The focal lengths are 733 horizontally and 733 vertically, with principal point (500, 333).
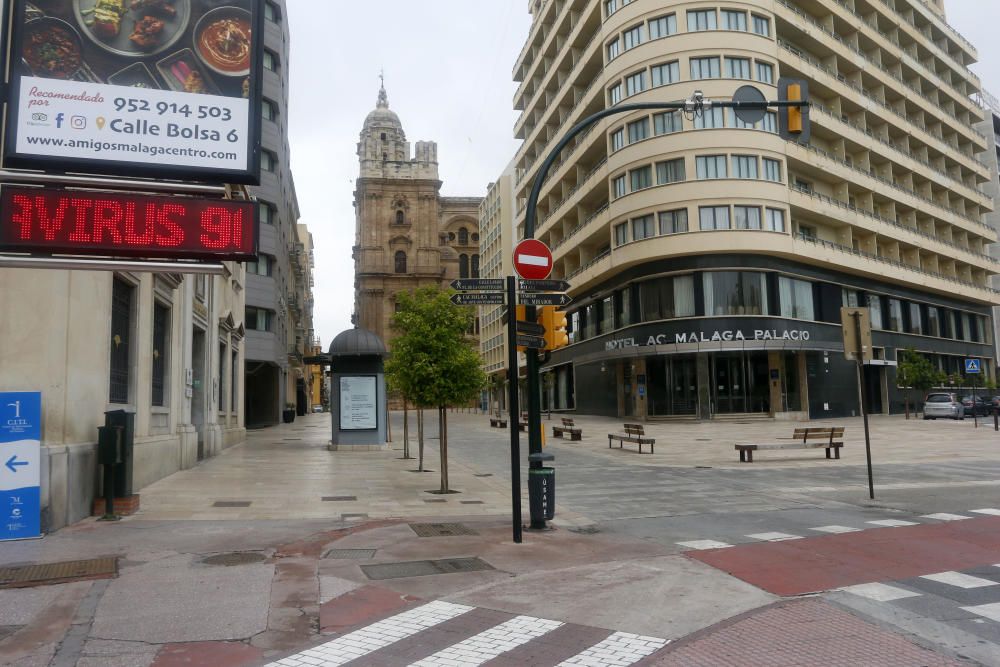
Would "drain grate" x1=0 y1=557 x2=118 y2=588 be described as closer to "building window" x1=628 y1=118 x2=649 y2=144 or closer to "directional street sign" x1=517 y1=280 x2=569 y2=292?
"directional street sign" x1=517 y1=280 x2=569 y2=292

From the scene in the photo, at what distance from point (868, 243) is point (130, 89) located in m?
49.1

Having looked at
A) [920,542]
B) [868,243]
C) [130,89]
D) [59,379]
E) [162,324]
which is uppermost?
[868,243]

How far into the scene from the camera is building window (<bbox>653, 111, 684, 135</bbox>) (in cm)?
3950

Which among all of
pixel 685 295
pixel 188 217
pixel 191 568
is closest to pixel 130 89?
pixel 188 217

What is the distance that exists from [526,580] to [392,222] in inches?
4103

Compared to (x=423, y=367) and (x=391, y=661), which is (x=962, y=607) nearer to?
(x=391, y=661)

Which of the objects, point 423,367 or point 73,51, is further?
point 423,367

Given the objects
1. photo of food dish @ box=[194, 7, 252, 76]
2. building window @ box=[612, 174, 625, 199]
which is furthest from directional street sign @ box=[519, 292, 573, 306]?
building window @ box=[612, 174, 625, 199]

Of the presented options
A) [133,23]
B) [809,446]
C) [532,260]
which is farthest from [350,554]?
[809,446]

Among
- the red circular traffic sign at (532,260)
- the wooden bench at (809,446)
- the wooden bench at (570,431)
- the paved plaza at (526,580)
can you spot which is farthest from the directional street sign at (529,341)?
the wooden bench at (570,431)

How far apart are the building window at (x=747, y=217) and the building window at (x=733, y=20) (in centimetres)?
977

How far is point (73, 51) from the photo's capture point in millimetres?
8664

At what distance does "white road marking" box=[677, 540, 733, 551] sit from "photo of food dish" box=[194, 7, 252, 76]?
8089 millimetres

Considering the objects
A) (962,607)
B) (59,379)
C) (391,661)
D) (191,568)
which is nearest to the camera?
(391,661)
